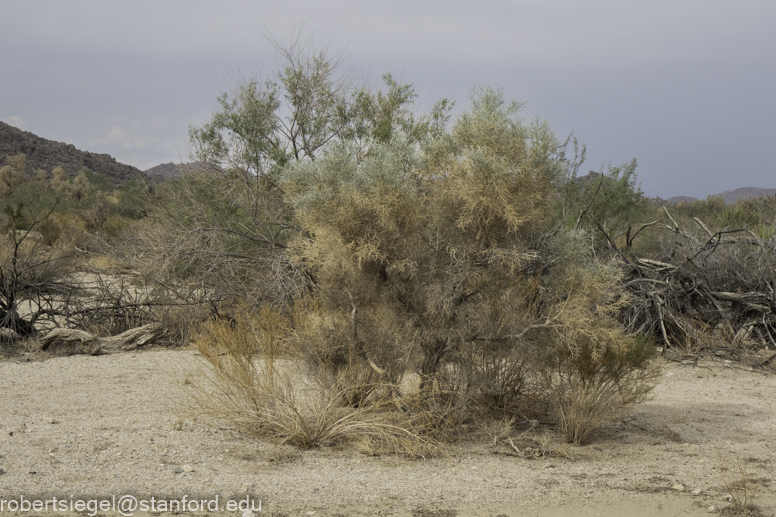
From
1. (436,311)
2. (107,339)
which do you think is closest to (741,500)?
(436,311)

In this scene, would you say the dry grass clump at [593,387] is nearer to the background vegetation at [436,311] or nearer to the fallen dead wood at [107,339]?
the background vegetation at [436,311]

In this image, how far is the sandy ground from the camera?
4074mm

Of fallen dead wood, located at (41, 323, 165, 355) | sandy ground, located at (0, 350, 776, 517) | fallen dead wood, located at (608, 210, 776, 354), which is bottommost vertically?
sandy ground, located at (0, 350, 776, 517)

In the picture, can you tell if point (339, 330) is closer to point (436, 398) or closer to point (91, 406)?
point (436, 398)

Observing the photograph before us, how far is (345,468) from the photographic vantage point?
4754 millimetres

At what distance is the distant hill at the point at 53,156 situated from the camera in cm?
5156

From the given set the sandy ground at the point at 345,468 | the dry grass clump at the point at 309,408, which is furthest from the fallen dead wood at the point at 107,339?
the dry grass clump at the point at 309,408

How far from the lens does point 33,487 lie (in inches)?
158

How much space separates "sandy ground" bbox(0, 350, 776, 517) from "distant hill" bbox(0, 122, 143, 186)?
4957cm

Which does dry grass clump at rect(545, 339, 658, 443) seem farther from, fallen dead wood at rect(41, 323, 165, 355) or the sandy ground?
fallen dead wood at rect(41, 323, 165, 355)

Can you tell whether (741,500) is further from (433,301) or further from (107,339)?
(107,339)

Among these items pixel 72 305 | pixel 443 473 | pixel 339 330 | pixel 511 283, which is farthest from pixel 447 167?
pixel 72 305

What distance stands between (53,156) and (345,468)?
192 ft

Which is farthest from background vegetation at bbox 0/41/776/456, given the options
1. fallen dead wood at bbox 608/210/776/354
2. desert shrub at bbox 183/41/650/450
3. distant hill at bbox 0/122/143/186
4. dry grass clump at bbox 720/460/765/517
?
distant hill at bbox 0/122/143/186
